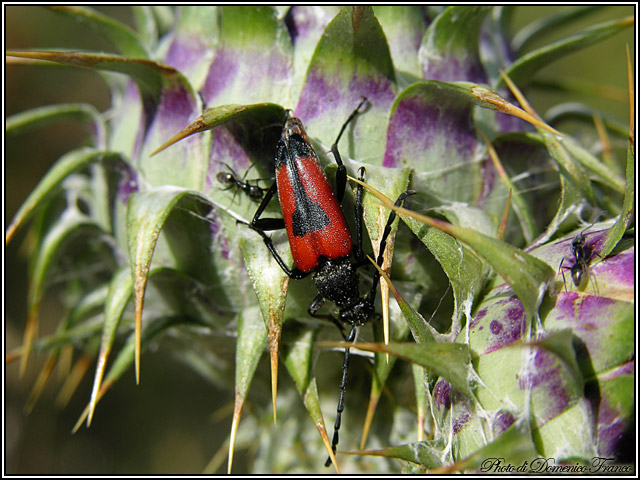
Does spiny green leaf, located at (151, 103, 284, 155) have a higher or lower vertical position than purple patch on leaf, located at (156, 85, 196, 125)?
lower

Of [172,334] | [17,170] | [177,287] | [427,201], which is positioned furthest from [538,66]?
[17,170]

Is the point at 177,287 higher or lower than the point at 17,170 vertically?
lower

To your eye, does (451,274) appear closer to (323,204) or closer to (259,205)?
(323,204)

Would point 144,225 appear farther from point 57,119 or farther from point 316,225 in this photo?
point 57,119

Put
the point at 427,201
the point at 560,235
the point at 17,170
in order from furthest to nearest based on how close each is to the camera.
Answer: the point at 17,170
the point at 427,201
the point at 560,235

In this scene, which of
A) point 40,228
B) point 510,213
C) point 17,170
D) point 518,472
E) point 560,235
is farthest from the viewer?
point 17,170

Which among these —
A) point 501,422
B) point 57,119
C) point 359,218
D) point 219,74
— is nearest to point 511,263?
point 501,422

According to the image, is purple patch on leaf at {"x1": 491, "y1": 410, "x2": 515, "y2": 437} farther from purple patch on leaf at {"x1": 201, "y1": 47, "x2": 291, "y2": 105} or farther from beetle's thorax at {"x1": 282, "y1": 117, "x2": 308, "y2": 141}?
purple patch on leaf at {"x1": 201, "y1": 47, "x2": 291, "y2": 105}

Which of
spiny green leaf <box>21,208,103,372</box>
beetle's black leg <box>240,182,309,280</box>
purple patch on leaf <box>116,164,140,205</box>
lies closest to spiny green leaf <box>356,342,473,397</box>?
beetle's black leg <box>240,182,309,280</box>
